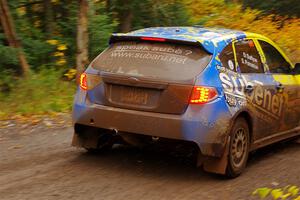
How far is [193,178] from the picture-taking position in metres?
6.57

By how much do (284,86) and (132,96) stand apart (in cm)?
245

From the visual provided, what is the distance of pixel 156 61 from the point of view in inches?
251

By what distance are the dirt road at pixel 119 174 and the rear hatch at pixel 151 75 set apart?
0.88 metres

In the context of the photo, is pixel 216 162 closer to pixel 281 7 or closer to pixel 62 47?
pixel 62 47

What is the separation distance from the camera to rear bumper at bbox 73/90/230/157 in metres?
6.02

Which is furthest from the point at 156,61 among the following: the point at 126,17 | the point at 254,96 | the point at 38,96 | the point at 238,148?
the point at 126,17

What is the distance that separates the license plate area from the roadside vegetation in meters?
3.94

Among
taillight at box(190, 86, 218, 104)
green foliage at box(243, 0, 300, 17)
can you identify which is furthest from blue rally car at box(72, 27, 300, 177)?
green foliage at box(243, 0, 300, 17)

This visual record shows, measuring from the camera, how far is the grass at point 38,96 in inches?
398

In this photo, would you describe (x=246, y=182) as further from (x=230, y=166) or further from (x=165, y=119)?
(x=165, y=119)

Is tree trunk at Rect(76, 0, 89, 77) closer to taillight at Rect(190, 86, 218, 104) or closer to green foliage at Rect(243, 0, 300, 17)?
taillight at Rect(190, 86, 218, 104)

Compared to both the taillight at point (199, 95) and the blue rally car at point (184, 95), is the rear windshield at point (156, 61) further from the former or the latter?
the taillight at point (199, 95)

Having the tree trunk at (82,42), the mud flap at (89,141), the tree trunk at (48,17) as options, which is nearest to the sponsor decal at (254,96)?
the mud flap at (89,141)

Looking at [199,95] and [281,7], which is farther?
[281,7]
